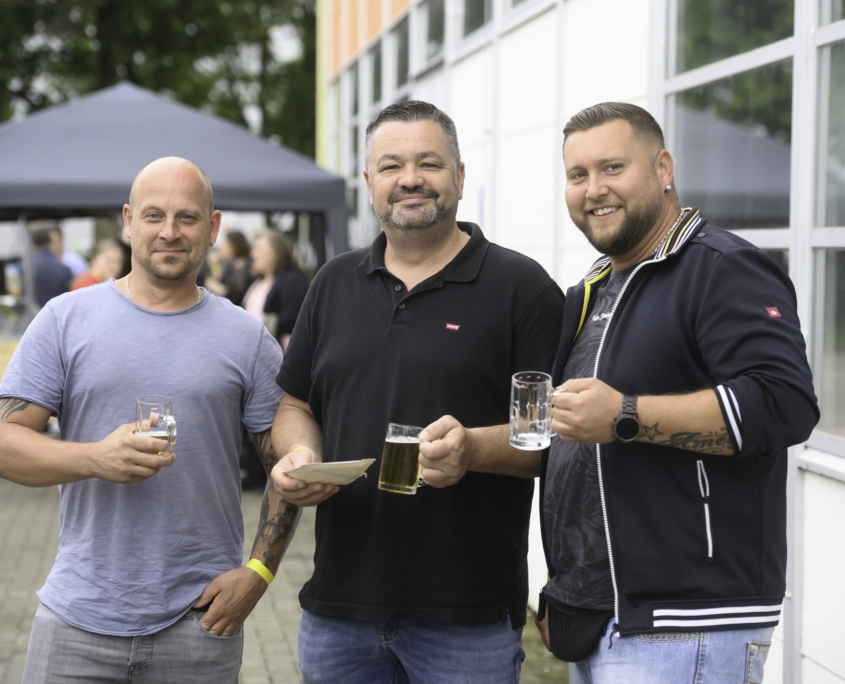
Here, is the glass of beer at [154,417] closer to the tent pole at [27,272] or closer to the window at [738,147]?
the window at [738,147]

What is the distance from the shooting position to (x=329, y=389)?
2.55 metres

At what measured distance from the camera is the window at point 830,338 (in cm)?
317

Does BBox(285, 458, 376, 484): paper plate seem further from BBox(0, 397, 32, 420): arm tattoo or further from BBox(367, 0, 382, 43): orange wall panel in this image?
BBox(367, 0, 382, 43): orange wall panel

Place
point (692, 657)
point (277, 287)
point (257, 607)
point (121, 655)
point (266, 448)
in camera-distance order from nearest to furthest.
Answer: point (692, 657) → point (121, 655) → point (266, 448) → point (257, 607) → point (277, 287)

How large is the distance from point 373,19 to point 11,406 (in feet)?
33.3

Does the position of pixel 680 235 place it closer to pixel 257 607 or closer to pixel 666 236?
pixel 666 236

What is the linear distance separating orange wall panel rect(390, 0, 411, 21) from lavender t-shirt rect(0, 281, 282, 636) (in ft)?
26.1

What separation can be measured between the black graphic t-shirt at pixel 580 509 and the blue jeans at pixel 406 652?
37cm

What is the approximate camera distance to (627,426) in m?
1.85

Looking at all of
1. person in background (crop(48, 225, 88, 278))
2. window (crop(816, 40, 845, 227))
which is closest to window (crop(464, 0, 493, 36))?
window (crop(816, 40, 845, 227))

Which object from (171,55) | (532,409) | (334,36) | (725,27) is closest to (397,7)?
(334,36)

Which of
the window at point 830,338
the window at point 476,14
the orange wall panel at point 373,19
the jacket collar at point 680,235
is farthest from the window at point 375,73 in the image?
the jacket collar at point 680,235

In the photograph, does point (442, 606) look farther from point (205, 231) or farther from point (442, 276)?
point (205, 231)

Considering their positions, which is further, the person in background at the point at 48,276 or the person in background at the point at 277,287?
the person in background at the point at 48,276
